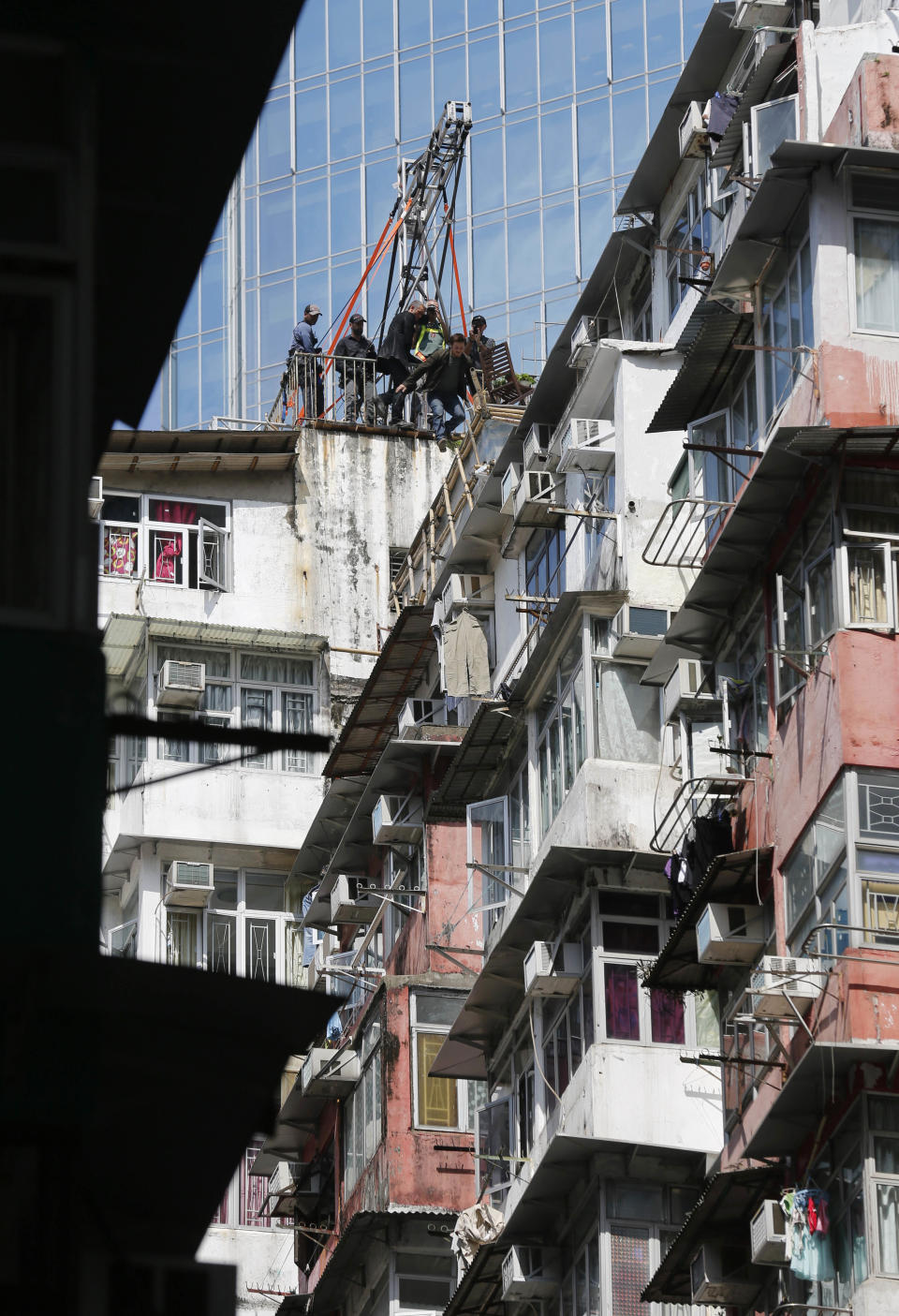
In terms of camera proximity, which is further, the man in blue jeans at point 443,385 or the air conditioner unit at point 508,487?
the man in blue jeans at point 443,385

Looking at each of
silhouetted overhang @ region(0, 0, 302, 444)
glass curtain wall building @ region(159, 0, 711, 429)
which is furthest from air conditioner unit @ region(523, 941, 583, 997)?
glass curtain wall building @ region(159, 0, 711, 429)

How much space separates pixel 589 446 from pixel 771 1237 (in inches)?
407

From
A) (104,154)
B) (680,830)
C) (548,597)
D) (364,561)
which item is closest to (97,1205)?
(104,154)

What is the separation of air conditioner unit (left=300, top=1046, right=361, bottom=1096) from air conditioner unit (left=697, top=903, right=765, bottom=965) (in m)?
14.3

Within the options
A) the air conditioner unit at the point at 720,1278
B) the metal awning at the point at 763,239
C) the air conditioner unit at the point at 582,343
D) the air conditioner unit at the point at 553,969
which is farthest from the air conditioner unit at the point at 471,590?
the air conditioner unit at the point at 720,1278

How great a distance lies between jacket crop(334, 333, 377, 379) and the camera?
46.5 meters

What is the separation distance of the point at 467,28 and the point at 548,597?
94.5 ft

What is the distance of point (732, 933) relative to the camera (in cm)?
2319

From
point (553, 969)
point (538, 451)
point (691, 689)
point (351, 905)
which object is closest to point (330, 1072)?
point (351, 905)

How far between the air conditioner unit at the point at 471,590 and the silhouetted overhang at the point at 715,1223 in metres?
12.3

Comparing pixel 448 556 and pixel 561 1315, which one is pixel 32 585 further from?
pixel 448 556

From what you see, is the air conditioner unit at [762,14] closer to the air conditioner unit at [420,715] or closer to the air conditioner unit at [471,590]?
the air conditioner unit at [471,590]

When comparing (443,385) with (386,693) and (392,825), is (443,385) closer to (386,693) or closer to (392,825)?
(386,693)

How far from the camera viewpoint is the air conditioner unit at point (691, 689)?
24.5 meters
